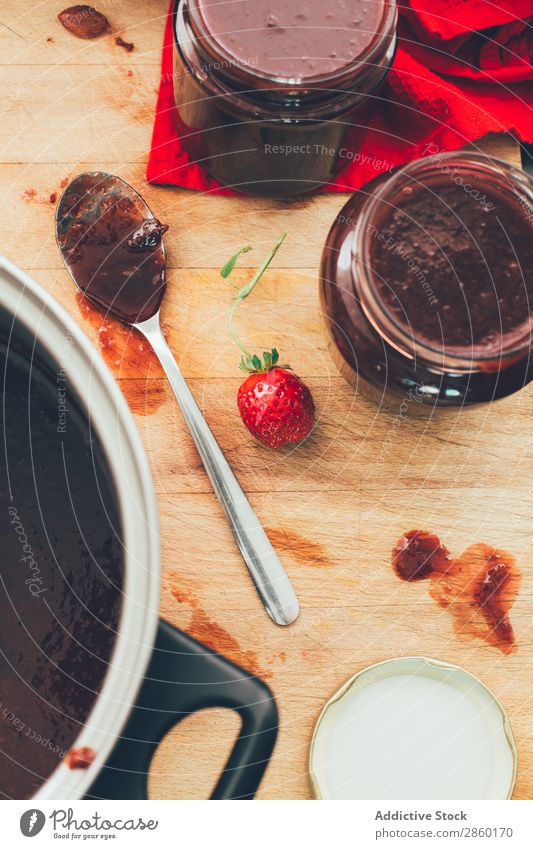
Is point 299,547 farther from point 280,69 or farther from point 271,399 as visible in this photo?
point 280,69

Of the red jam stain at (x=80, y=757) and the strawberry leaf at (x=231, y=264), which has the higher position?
the strawberry leaf at (x=231, y=264)

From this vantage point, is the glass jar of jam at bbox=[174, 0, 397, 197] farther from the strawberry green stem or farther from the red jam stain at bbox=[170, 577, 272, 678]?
the red jam stain at bbox=[170, 577, 272, 678]

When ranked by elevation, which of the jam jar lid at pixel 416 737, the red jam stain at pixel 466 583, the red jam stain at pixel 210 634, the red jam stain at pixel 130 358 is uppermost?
the red jam stain at pixel 130 358

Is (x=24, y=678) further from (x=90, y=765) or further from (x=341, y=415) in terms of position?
(x=341, y=415)

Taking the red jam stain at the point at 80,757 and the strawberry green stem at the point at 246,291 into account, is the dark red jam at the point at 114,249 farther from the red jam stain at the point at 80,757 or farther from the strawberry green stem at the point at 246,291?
the red jam stain at the point at 80,757

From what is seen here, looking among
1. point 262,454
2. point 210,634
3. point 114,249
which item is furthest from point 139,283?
point 210,634

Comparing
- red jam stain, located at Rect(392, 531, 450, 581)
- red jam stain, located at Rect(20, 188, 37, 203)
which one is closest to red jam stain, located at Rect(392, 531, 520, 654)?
red jam stain, located at Rect(392, 531, 450, 581)

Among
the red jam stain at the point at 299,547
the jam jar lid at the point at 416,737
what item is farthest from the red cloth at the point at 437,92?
the jam jar lid at the point at 416,737
